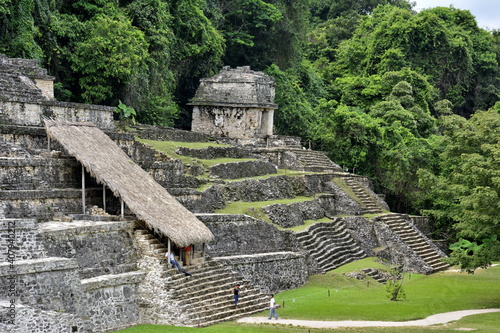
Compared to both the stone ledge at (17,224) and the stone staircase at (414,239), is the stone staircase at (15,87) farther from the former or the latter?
the stone staircase at (414,239)

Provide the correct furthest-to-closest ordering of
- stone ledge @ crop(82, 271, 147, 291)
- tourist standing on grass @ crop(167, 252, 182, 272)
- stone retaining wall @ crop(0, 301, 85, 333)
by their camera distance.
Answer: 1. tourist standing on grass @ crop(167, 252, 182, 272)
2. stone ledge @ crop(82, 271, 147, 291)
3. stone retaining wall @ crop(0, 301, 85, 333)

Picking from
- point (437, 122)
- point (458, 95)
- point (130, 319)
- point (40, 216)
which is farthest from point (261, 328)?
point (458, 95)

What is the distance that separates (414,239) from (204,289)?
15959 mm

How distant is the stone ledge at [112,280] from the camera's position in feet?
63.6

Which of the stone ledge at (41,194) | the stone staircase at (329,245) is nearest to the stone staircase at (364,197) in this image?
the stone staircase at (329,245)

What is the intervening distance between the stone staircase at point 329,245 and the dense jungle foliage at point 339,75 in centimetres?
420

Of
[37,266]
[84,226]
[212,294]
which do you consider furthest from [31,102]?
[37,266]

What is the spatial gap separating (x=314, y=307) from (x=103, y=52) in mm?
15223

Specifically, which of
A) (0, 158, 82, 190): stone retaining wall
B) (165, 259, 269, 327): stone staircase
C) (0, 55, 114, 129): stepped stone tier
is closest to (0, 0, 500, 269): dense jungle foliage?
(0, 55, 114, 129): stepped stone tier

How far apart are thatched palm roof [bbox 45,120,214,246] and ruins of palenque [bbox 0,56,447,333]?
52 millimetres

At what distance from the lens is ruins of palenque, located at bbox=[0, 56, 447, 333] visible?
18.9 metres

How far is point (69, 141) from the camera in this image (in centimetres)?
2345

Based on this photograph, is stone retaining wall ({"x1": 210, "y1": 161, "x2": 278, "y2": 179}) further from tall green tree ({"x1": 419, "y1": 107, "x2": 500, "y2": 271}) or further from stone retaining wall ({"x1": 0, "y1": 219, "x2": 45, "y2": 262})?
stone retaining wall ({"x1": 0, "y1": 219, "x2": 45, "y2": 262})

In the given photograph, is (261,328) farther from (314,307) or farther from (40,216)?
(40,216)
